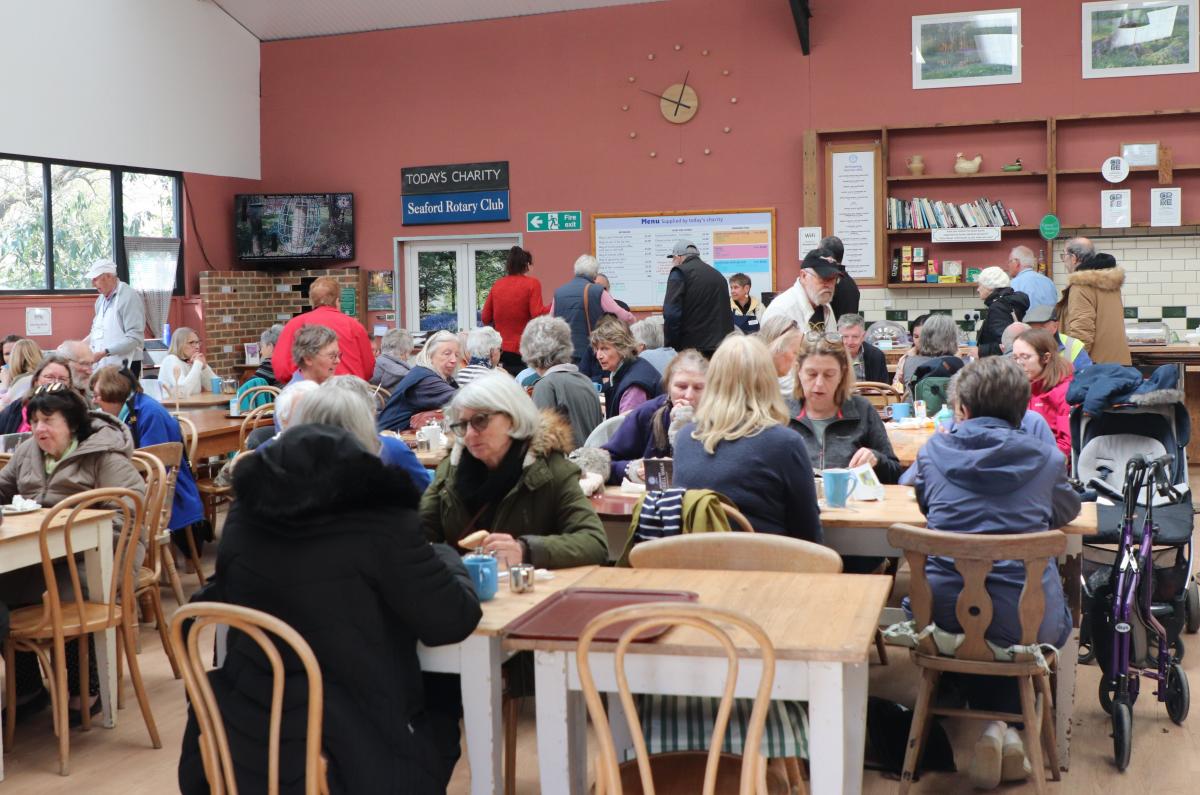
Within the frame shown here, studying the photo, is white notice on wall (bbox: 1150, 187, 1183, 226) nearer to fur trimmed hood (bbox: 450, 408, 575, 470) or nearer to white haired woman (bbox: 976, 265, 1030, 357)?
white haired woman (bbox: 976, 265, 1030, 357)

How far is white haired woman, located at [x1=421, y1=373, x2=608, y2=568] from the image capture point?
3.18 m

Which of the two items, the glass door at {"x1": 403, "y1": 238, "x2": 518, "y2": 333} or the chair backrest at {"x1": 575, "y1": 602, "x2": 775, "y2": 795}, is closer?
the chair backrest at {"x1": 575, "y1": 602, "x2": 775, "y2": 795}

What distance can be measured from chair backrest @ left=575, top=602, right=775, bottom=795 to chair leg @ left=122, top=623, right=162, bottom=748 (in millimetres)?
2274

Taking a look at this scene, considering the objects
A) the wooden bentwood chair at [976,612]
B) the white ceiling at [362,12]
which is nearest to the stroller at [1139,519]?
the wooden bentwood chair at [976,612]

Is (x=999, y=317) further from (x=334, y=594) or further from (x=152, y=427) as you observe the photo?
(x=334, y=594)

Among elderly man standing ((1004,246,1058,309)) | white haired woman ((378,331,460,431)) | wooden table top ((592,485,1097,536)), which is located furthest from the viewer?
elderly man standing ((1004,246,1058,309))

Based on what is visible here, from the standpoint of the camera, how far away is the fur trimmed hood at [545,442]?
3230mm

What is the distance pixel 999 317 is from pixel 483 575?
243 inches

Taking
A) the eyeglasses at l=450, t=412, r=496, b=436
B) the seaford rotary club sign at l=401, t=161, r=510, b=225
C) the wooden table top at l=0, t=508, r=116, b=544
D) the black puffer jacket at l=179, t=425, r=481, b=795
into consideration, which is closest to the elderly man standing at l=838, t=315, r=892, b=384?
the eyeglasses at l=450, t=412, r=496, b=436

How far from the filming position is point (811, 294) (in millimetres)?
6414

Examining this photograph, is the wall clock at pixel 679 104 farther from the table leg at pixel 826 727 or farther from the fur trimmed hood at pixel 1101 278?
the table leg at pixel 826 727

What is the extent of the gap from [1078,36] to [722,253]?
336 centimetres

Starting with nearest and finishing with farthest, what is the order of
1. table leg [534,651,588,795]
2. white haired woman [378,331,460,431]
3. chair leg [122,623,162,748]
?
table leg [534,651,588,795] → chair leg [122,623,162,748] → white haired woman [378,331,460,431]

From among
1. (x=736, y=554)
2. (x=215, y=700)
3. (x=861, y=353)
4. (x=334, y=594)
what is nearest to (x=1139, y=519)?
(x=736, y=554)
